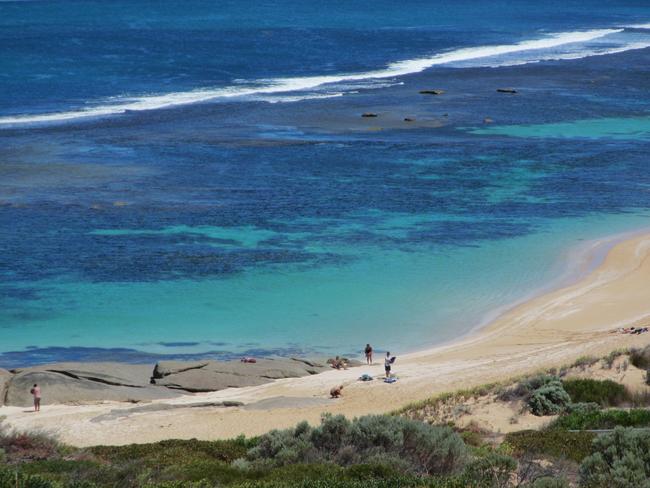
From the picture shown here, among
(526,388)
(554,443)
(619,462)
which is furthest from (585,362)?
(619,462)

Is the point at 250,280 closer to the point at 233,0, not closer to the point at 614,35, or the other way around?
the point at 614,35

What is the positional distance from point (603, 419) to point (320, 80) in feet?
197

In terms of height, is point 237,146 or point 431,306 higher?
point 237,146

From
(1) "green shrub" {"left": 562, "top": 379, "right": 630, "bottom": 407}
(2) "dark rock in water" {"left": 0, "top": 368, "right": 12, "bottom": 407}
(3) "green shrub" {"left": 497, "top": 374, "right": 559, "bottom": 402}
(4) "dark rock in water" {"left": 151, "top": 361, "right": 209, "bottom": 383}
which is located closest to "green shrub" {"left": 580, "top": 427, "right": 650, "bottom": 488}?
(1) "green shrub" {"left": 562, "top": 379, "right": 630, "bottom": 407}

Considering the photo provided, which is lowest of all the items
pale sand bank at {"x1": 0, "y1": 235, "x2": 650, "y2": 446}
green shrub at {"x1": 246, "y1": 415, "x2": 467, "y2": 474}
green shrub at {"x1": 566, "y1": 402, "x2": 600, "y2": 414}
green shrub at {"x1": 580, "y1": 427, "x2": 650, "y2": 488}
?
pale sand bank at {"x1": 0, "y1": 235, "x2": 650, "y2": 446}

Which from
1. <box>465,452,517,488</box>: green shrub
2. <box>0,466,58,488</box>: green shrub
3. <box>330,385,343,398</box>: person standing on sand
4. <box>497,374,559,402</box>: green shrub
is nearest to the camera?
<box>0,466,58,488</box>: green shrub

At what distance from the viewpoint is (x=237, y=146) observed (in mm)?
51531

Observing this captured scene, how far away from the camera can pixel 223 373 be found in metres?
25.8

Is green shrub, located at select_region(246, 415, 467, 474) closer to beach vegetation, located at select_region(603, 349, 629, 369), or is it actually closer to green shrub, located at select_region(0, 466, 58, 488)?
green shrub, located at select_region(0, 466, 58, 488)

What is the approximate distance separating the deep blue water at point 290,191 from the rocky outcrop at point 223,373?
1.82 meters

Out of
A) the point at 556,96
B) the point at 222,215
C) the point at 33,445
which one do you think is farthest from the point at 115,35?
the point at 33,445

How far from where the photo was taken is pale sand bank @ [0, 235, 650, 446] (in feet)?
71.7

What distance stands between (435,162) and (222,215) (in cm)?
1350

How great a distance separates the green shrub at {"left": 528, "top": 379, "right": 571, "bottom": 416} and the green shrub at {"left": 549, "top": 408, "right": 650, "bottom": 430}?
0.84 meters
